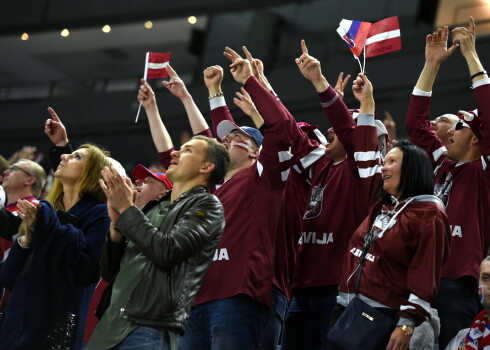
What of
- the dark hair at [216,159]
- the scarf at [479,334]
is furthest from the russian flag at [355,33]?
the scarf at [479,334]

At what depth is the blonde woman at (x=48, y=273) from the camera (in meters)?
Result: 3.36

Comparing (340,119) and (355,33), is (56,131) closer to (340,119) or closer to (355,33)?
(340,119)

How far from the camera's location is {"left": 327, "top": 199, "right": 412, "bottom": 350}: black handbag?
10.5ft

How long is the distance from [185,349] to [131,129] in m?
9.19

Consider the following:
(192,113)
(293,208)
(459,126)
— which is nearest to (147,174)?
(192,113)

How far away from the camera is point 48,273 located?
3.44 metres

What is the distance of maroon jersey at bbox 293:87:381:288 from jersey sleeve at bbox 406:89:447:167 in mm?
379

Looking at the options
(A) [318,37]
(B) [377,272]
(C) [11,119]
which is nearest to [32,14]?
(C) [11,119]

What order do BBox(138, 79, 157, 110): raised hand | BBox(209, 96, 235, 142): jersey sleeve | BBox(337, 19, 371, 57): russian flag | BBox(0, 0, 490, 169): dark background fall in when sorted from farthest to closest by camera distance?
BBox(0, 0, 490, 169): dark background
BBox(138, 79, 157, 110): raised hand
BBox(337, 19, 371, 57): russian flag
BBox(209, 96, 235, 142): jersey sleeve

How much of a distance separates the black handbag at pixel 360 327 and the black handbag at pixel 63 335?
1115 mm

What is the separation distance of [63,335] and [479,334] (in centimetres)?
184

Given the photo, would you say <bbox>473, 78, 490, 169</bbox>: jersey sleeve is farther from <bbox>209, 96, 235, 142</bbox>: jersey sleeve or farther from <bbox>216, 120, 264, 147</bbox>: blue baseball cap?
<bbox>209, 96, 235, 142</bbox>: jersey sleeve

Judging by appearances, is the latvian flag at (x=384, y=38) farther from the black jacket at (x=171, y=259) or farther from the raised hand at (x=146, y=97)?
the black jacket at (x=171, y=259)

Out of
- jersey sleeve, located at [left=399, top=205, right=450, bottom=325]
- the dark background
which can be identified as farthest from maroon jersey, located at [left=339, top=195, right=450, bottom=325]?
the dark background
